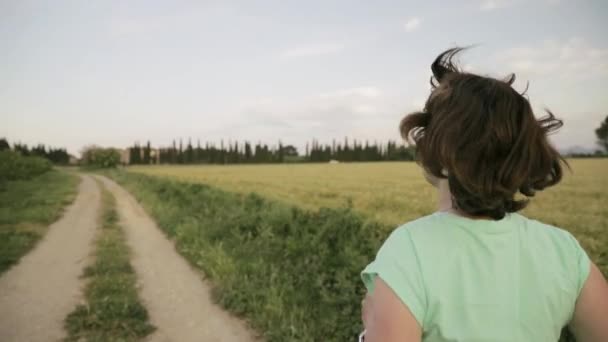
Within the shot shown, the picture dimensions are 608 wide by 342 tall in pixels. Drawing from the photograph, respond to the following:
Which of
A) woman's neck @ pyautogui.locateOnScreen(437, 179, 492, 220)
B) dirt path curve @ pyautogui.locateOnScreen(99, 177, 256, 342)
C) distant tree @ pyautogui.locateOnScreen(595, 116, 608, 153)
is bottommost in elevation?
dirt path curve @ pyautogui.locateOnScreen(99, 177, 256, 342)

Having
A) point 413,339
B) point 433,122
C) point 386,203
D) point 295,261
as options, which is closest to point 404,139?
point 433,122

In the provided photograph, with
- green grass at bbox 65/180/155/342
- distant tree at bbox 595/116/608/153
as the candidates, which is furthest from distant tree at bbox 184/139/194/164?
green grass at bbox 65/180/155/342

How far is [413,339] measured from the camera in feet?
3.45

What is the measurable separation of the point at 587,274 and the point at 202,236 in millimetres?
7841

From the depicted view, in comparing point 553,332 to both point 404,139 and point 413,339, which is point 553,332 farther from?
point 404,139

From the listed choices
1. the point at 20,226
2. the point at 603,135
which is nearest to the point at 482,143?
the point at 20,226

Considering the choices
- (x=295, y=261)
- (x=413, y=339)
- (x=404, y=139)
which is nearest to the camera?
(x=413, y=339)

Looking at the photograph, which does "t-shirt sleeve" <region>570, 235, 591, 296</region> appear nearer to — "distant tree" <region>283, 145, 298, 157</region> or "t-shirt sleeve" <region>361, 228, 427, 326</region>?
"t-shirt sleeve" <region>361, 228, 427, 326</region>

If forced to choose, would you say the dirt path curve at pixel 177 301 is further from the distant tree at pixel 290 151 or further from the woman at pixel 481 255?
the distant tree at pixel 290 151

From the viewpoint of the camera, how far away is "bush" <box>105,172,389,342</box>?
461cm

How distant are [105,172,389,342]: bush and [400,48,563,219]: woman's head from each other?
3.47m

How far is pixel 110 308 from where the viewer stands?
4969mm

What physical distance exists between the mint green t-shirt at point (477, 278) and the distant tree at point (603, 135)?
142 feet

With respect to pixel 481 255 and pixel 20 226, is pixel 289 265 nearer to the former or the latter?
pixel 481 255
